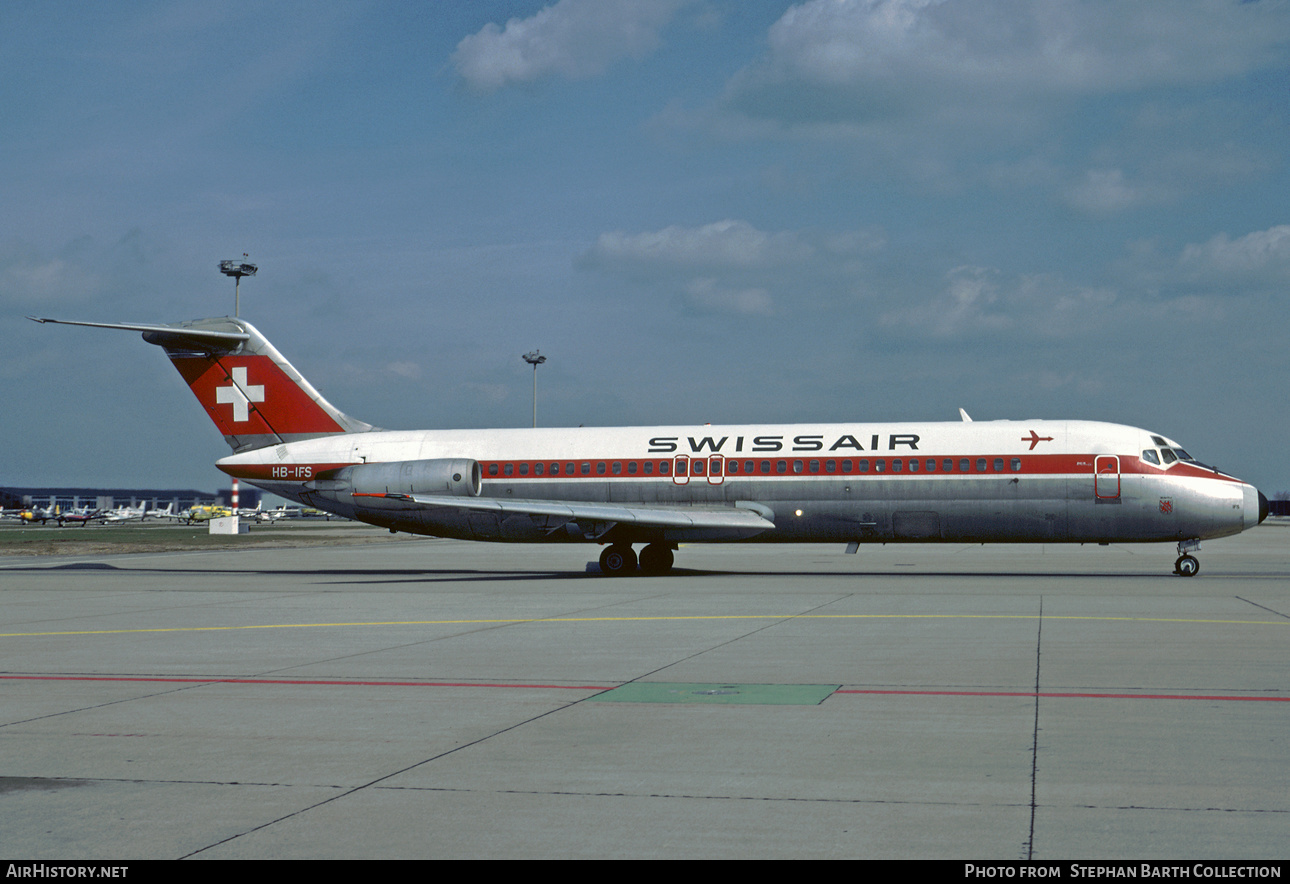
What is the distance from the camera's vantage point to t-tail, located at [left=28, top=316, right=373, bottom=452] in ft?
116

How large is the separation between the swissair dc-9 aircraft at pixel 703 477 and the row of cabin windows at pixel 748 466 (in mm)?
39

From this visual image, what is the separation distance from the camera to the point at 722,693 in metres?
11.2

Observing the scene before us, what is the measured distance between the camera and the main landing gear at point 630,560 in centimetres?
3272

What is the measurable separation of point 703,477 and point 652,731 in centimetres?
2267

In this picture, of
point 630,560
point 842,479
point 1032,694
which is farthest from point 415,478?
point 1032,694

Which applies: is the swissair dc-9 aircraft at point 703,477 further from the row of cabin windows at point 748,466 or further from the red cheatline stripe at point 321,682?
the red cheatline stripe at point 321,682

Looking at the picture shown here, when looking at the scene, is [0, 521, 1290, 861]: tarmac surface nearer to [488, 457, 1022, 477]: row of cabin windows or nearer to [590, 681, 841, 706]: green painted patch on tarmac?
[590, 681, 841, 706]: green painted patch on tarmac

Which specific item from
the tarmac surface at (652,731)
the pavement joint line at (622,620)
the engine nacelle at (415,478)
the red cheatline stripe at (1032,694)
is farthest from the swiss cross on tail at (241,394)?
the red cheatline stripe at (1032,694)

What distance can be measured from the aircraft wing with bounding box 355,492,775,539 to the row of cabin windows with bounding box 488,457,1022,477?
106cm

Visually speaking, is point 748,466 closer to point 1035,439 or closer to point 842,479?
point 842,479

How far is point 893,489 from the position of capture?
3044 centimetres

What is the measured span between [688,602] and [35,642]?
10.8 m

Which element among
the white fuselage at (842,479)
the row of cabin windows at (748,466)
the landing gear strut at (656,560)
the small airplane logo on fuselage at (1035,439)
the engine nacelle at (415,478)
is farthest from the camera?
the landing gear strut at (656,560)
